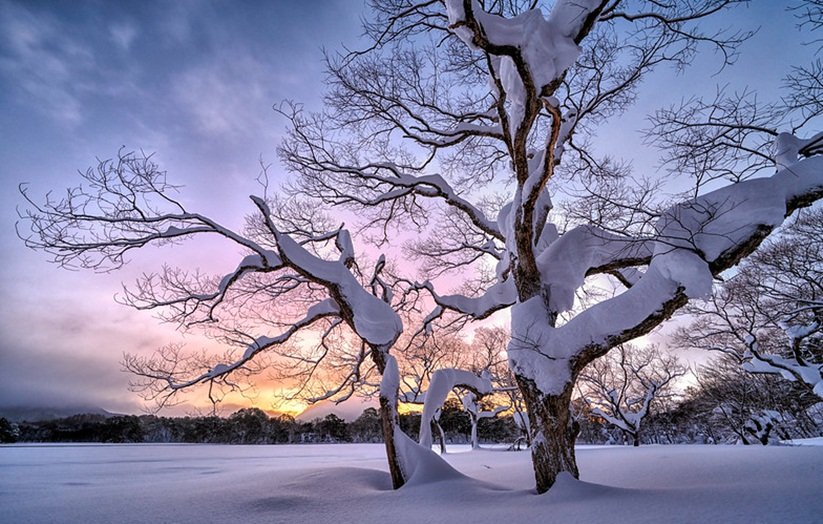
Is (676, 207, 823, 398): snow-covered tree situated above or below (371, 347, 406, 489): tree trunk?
above

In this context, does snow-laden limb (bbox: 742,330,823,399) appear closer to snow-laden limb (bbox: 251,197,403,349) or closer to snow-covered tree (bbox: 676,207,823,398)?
snow-covered tree (bbox: 676,207,823,398)

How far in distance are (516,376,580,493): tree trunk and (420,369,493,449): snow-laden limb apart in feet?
7.02

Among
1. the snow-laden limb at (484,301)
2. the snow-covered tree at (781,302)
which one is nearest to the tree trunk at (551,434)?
the snow-laden limb at (484,301)

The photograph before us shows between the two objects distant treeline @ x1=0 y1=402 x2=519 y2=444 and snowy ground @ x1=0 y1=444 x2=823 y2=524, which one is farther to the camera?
distant treeline @ x1=0 y1=402 x2=519 y2=444

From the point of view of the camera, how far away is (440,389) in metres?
6.55

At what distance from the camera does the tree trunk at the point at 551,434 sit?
4.32 meters

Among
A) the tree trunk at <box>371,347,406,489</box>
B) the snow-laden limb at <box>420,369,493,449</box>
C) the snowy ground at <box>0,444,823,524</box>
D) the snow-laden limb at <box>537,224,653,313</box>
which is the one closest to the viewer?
the snowy ground at <box>0,444,823,524</box>

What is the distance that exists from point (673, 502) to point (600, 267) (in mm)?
3116

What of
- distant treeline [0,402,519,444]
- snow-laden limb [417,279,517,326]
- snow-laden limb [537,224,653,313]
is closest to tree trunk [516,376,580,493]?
snow-laden limb [537,224,653,313]

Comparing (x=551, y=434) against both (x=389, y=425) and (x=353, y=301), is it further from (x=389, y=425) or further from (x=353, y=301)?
(x=353, y=301)

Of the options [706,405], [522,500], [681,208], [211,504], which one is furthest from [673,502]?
[706,405]

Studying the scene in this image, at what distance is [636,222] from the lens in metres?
4.18

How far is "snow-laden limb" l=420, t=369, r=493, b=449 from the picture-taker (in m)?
→ 6.44

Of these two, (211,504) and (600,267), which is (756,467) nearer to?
(600,267)
